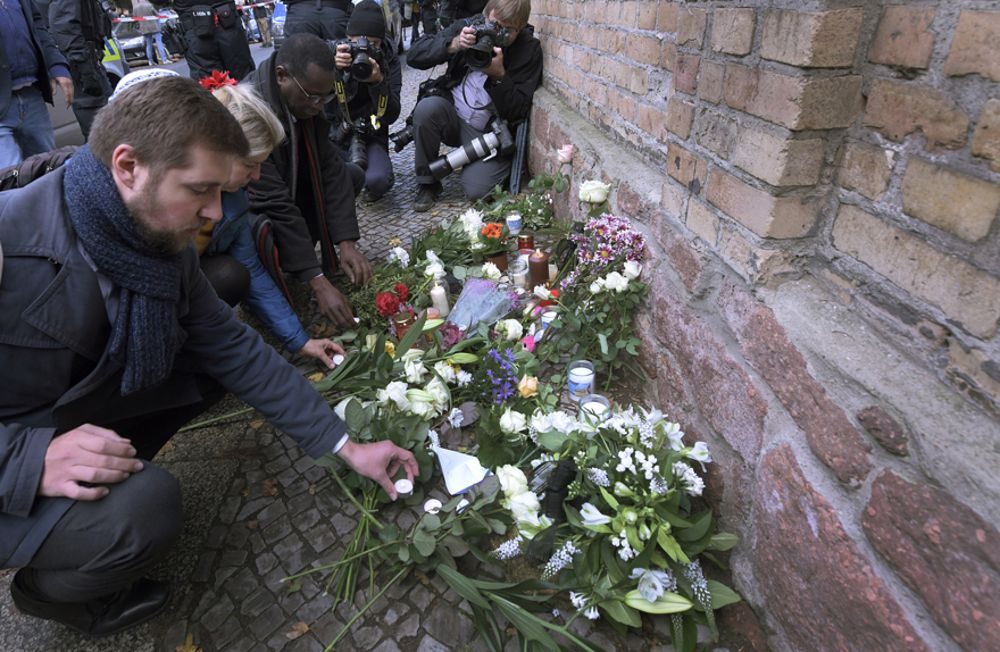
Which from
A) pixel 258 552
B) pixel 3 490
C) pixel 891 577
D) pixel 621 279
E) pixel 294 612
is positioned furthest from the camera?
pixel 621 279

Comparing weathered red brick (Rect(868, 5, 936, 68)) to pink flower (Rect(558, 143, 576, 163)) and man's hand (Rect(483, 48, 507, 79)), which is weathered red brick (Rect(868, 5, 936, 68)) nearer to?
pink flower (Rect(558, 143, 576, 163))

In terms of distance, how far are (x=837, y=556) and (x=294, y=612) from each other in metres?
1.35

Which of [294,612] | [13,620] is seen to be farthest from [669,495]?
[13,620]

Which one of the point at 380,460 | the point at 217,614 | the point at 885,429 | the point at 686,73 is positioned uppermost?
the point at 686,73

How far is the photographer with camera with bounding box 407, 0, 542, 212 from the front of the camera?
3.92 m

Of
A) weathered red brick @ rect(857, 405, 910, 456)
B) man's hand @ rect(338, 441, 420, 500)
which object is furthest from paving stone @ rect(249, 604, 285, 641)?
weathered red brick @ rect(857, 405, 910, 456)

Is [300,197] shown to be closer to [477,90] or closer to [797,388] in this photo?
[477,90]

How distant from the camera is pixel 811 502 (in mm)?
1194

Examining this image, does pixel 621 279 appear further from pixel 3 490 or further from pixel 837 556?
pixel 3 490

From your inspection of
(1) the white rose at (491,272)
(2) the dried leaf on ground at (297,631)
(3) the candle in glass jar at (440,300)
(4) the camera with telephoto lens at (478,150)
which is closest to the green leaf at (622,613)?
(2) the dried leaf on ground at (297,631)

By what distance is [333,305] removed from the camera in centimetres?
271

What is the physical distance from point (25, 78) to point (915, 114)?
176 inches

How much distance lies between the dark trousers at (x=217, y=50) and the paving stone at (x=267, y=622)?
4.53 m

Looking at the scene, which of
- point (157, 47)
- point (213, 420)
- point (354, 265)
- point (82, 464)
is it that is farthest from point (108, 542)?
point (157, 47)
